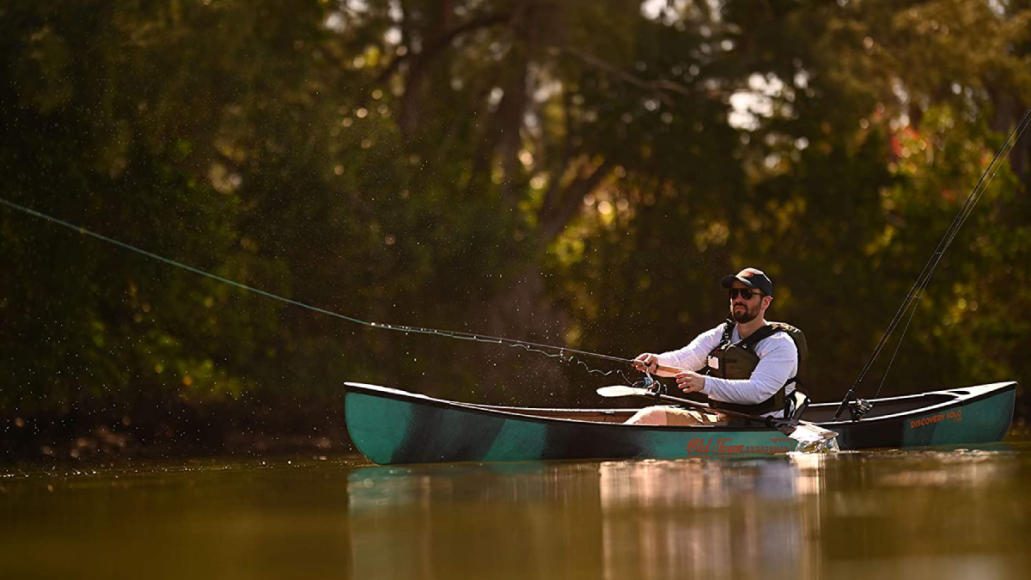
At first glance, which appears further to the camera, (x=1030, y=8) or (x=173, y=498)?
(x=1030, y=8)

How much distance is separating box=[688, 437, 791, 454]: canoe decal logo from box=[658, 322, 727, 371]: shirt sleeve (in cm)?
71

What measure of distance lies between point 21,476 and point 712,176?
517 inches

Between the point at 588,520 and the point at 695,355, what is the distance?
4100 mm

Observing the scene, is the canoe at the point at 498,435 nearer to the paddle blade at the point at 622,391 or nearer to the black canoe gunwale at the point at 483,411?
the black canoe gunwale at the point at 483,411

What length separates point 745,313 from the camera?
37.6ft

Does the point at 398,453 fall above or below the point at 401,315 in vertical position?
below

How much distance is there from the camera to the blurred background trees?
18.2 m

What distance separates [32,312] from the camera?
18125mm

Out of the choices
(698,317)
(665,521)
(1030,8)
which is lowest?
(665,521)

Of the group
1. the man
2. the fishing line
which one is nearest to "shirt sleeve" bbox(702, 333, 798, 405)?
the man

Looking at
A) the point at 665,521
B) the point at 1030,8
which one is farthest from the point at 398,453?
the point at 1030,8

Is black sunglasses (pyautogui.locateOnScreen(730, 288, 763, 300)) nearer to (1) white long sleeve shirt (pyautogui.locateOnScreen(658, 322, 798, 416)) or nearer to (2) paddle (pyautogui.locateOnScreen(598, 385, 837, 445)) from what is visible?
(1) white long sleeve shirt (pyautogui.locateOnScreen(658, 322, 798, 416))

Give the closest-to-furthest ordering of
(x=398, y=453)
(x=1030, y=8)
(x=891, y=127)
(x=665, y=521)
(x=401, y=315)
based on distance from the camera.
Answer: (x=665, y=521) < (x=398, y=453) < (x=401, y=315) < (x=1030, y=8) < (x=891, y=127)

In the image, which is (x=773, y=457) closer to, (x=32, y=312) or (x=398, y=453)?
(x=398, y=453)
